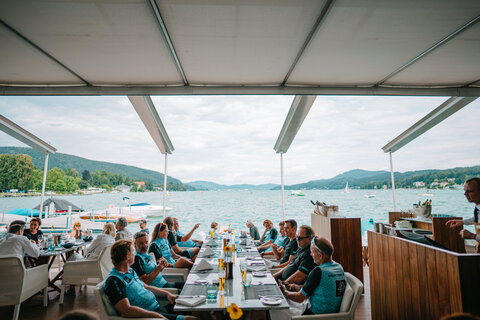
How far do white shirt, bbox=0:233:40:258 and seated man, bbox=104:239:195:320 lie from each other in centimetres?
256

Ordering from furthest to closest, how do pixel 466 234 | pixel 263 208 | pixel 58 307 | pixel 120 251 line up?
pixel 263 208 → pixel 58 307 → pixel 466 234 → pixel 120 251

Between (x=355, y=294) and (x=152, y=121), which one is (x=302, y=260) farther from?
(x=152, y=121)

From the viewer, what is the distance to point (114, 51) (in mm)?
2990

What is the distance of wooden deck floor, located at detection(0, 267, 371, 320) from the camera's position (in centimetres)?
355

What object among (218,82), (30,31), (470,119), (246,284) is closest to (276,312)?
(246,284)

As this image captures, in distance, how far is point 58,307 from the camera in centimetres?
390

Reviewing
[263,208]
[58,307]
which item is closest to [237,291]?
[58,307]

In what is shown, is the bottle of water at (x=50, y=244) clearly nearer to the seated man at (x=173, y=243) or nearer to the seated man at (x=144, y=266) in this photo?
the seated man at (x=173, y=243)

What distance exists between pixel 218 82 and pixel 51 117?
45.1 meters

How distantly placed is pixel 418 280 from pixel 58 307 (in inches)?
182

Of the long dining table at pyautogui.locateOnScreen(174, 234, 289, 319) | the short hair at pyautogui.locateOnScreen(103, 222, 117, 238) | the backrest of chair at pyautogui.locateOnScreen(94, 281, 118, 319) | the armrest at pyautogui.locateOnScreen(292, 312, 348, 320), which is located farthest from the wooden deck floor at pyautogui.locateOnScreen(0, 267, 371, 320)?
the backrest of chair at pyautogui.locateOnScreen(94, 281, 118, 319)

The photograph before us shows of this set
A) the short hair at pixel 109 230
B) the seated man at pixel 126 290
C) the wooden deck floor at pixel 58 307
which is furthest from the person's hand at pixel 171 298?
the short hair at pixel 109 230

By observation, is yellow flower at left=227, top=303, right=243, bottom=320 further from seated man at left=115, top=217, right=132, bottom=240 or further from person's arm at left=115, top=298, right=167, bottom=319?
seated man at left=115, top=217, right=132, bottom=240

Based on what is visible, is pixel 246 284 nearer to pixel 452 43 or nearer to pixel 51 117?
pixel 452 43
